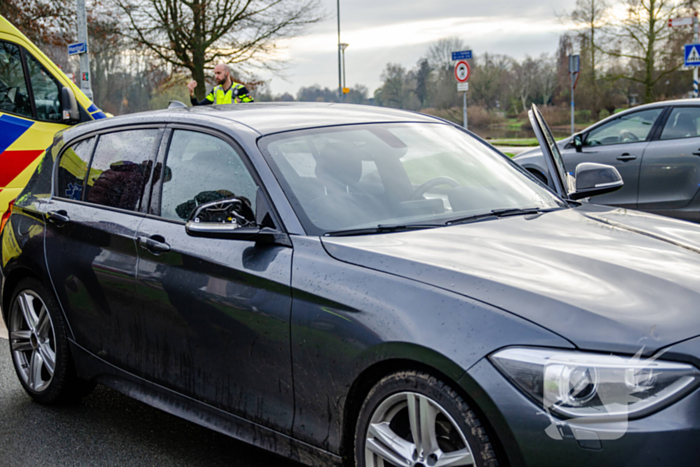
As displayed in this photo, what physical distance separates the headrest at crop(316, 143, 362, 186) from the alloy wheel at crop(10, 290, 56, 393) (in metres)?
2.01

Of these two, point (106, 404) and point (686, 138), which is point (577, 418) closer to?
point (106, 404)

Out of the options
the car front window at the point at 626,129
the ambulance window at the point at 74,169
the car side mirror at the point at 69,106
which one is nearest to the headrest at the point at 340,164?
the ambulance window at the point at 74,169

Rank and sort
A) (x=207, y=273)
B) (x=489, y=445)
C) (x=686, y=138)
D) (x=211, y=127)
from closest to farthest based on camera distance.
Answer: (x=489, y=445) → (x=207, y=273) → (x=211, y=127) → (x=686, y=138)

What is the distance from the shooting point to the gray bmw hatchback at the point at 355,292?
80.7 inches

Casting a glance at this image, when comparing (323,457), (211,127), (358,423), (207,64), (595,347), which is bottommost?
(323,457)

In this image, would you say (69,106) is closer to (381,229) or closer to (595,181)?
(595,181)

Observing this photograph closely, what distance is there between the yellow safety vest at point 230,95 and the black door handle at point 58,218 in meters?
6.18

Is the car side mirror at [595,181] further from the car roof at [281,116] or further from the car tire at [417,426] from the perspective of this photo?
the car tire at [417,426]

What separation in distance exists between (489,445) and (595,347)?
41 centimetres

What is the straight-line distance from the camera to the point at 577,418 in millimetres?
1980

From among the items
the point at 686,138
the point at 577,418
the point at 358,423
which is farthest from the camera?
the point at 686,138

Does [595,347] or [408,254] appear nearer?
[595,347]

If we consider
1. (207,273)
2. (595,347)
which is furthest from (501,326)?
(207,273)

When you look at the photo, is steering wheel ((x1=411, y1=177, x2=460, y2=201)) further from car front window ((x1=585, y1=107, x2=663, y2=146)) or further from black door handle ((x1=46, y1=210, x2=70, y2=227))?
car front window ((x1=585, y1=107, x2=663, y2=146))
